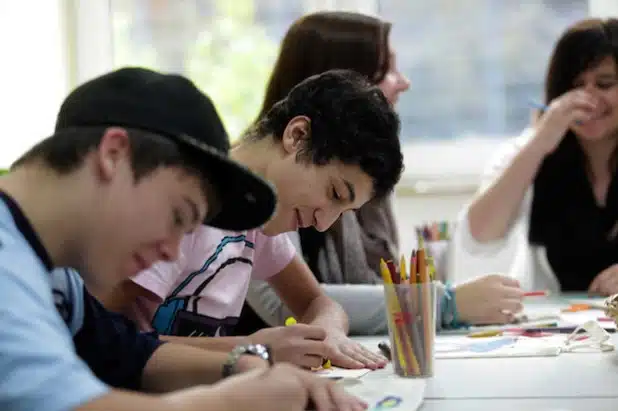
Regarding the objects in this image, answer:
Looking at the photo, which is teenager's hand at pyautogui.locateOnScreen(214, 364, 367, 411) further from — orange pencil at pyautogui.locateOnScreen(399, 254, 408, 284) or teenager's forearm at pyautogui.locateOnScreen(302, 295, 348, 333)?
teenager's forearm at pyautogui.locateOnScreen(302, 295, 348, 333)

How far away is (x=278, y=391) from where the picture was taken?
69 centimetres

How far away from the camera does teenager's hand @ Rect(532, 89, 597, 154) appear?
6.83 ft

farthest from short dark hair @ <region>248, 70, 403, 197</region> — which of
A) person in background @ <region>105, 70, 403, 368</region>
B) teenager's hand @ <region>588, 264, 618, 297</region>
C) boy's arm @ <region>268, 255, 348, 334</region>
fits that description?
teenager's hand @ <region>588, 264, 618, 297</region>

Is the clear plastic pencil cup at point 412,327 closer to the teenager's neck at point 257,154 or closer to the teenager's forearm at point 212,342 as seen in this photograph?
the teenager's forearm at point 212,342

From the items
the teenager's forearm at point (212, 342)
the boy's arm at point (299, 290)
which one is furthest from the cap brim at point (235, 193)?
the boy's arm at point (299, 290)

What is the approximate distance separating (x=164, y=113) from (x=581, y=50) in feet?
5.38

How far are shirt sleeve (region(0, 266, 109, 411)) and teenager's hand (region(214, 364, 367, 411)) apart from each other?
0.11 meters

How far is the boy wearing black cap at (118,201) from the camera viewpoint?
2.01 feet

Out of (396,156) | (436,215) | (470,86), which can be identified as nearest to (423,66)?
(470,86)

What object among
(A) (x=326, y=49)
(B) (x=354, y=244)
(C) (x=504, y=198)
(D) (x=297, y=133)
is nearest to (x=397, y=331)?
(D) (x=297, y=133)

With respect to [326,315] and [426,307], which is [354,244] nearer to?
[326,315]

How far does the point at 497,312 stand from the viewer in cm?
150

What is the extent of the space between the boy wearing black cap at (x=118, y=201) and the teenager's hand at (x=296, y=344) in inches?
9.6

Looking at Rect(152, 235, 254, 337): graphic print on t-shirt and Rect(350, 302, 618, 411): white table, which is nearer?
Rect(350, 302, 618, 411): white table
